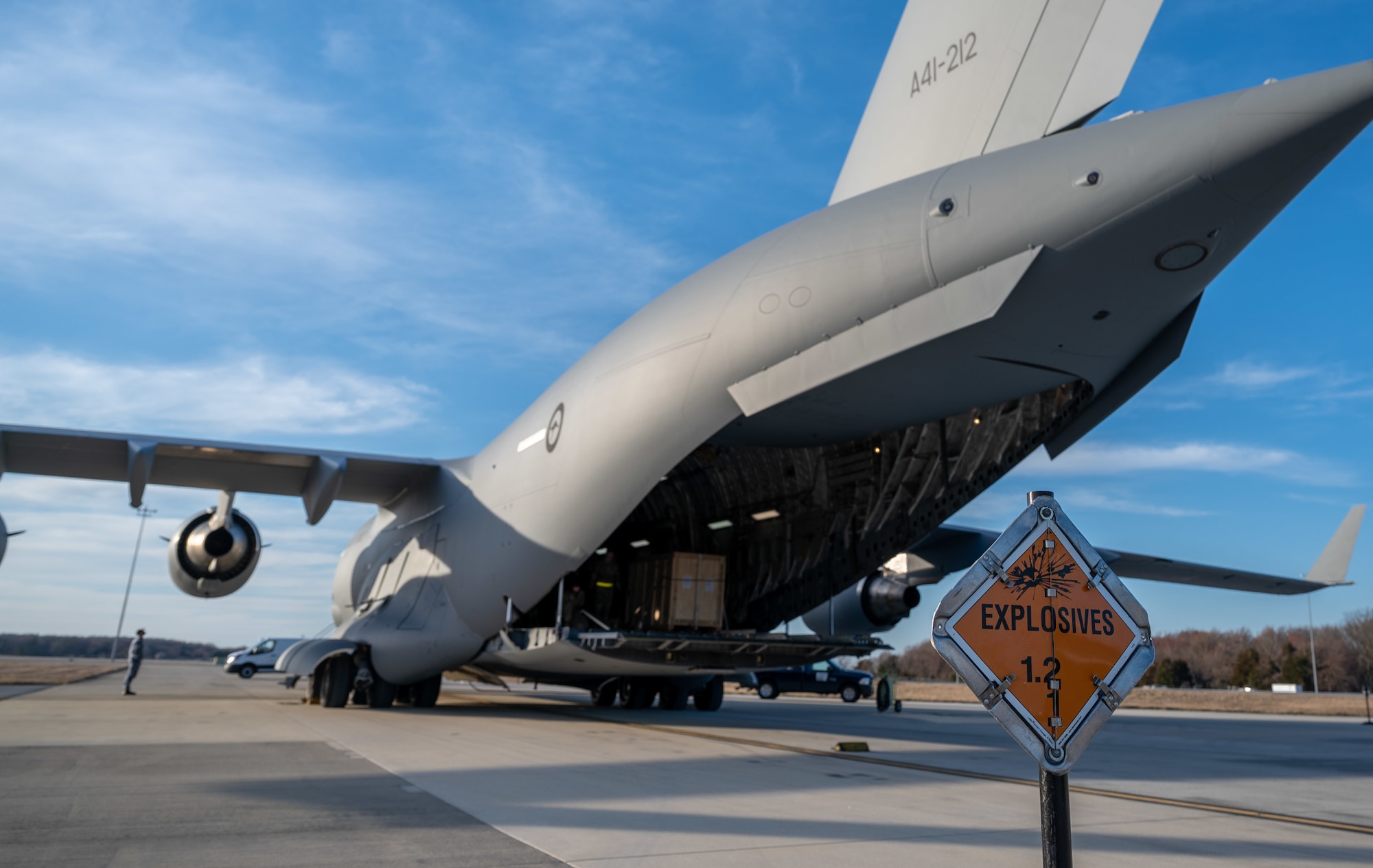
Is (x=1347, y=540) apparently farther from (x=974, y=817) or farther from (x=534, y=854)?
(x=534, y=854)

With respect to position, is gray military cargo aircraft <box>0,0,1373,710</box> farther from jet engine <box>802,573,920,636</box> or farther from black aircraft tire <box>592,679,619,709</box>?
black aircraft tire <box>592,679,619,709</box>

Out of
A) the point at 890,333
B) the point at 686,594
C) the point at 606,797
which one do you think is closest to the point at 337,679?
the point at 686,594

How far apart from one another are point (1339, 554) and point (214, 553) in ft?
61.7

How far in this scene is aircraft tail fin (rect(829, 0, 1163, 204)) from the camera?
23.3 ft

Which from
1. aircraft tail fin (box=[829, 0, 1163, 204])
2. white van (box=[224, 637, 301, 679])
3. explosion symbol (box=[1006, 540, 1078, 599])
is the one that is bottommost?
white van (box=[224, 637, 301, 679])

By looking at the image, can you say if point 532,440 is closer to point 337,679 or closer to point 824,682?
point 337,679

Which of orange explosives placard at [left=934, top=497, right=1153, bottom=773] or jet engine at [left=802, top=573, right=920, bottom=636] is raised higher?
jet engine at [left=802, top=573, right=920, bottom=636]

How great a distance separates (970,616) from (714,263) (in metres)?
7.53

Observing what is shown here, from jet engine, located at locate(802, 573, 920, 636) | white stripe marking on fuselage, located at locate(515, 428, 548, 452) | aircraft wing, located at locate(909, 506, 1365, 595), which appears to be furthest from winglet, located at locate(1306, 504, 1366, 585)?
white stripe marking on fuselage, located at locate(515, 428, 548, 452)

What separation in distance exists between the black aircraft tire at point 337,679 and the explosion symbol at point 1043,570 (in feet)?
45.2

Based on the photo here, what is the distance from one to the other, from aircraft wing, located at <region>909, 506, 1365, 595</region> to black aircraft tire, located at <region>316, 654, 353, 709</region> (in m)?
9.00

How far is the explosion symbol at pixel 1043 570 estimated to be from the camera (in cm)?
220

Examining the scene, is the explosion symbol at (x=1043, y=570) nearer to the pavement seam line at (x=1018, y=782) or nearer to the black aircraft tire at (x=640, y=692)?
the pavement seam line at (x=1018, y=782)

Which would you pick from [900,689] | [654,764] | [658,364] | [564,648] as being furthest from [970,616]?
[900,689]
